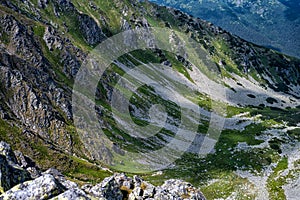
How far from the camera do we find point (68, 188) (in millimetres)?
20656

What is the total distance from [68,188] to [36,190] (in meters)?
2.57

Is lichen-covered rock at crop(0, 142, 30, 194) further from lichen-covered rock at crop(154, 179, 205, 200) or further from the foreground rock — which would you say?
lichen-covered rock at crop(154, 179, 205, 200)

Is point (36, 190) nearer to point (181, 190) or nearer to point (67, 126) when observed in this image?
point (181, 190)

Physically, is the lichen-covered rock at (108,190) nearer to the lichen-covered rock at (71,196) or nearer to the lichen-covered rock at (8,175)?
the lichen-covered rock at (8,175)

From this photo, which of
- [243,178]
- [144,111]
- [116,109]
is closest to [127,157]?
[243,178]

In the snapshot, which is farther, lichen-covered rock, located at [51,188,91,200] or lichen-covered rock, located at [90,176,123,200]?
lichen-covered rock, located at [90,176,123,200]

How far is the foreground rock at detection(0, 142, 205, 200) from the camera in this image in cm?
1834

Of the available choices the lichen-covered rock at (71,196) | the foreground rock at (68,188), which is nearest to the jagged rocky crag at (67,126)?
the foreground rock at (68,188)

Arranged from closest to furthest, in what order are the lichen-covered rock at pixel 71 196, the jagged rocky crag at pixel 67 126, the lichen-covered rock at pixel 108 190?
the lichen-covered rock at pixel 71 196 → the lichen-covered rock at pixel 108 190 → the jagged rocky crag at pixel 67 126

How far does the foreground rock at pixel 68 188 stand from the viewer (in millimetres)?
18344

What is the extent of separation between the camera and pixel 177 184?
32.2m

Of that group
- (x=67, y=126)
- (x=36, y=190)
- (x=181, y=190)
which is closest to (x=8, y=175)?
(x=36, y=190)

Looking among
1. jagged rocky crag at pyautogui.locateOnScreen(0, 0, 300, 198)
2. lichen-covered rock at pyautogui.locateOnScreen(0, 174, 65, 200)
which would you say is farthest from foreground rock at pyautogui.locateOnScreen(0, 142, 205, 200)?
jagged rocky crag at pyautogui.locateOnScreen(0, 0, 300, 198)

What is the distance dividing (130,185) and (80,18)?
178 metres
